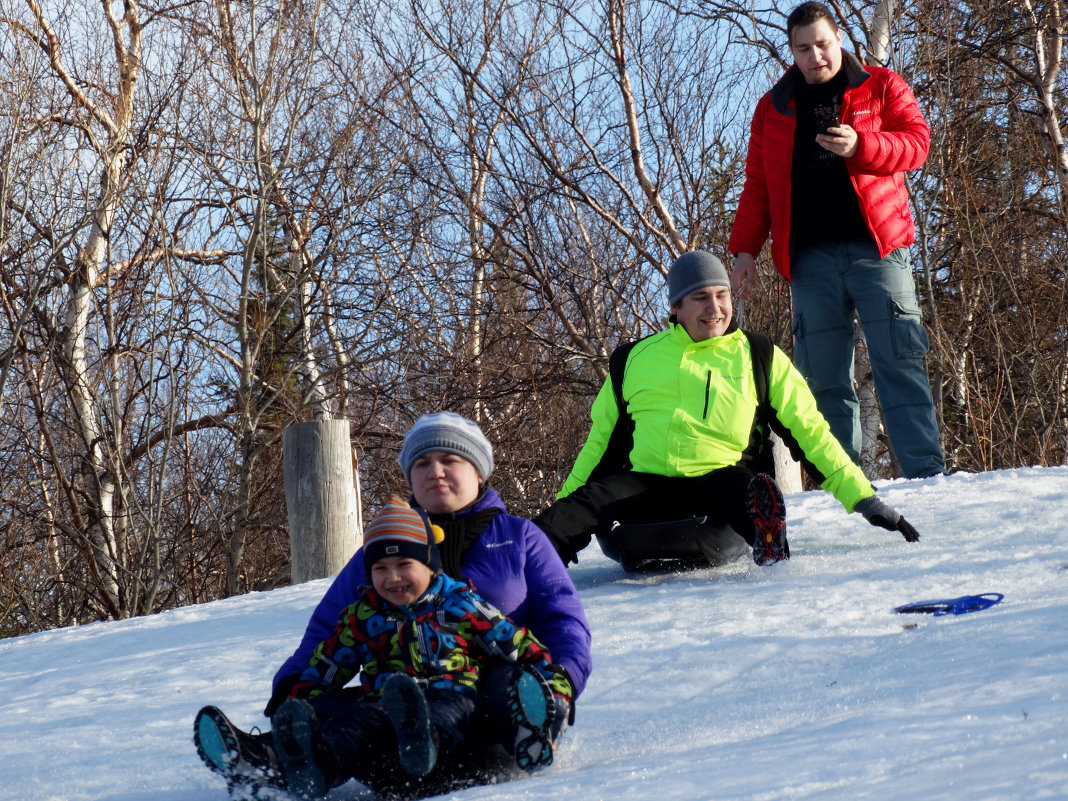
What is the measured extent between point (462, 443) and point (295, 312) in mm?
9595

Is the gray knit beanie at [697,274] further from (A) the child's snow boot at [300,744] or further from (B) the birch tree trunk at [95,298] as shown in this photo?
(B) the birch tree trunk at [95,298]

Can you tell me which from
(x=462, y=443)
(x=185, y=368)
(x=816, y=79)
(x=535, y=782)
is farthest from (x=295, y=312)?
(x=535, y=782)

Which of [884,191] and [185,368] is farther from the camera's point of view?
[185,368]

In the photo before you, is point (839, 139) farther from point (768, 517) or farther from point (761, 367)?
point (768, 517)

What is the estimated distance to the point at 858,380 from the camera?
35.4 ft

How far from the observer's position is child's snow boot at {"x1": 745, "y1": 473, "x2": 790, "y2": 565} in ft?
12.1

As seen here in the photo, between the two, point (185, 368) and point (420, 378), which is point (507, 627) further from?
point (420, 378)

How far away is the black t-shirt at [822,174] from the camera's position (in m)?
4.77

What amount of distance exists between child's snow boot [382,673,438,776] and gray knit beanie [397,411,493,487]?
2.81ft

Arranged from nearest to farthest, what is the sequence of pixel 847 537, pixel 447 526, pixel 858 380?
1. pixel 447 526
2. pixel 847 537
3. pixel 858 380

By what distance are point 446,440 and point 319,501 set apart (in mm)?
2659

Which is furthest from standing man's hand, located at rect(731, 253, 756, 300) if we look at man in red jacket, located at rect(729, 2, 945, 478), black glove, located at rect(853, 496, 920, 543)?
black glove, located at rect(853, 496, 920, 543)

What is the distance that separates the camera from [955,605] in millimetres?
3145

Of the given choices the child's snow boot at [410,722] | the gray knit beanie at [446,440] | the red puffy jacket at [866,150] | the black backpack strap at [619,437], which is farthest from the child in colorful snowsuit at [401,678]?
the red puffy jacket at [866,150]
